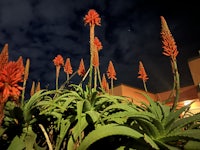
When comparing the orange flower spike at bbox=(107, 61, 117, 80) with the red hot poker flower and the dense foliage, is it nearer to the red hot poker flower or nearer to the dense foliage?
the dense foliage

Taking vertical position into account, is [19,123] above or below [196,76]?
below

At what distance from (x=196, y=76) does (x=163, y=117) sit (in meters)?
14.8

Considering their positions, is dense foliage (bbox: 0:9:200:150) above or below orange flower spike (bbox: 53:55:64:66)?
below

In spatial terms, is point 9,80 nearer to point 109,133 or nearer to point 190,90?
point 109,133

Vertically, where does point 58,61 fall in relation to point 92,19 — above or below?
below

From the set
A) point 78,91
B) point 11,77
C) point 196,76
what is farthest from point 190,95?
point 11,77

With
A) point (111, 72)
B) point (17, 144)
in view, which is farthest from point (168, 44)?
point (111, 72)

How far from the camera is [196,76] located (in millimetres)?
15016

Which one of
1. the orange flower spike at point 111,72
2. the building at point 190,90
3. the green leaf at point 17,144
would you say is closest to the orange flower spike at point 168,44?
the green leaf at point 17,144

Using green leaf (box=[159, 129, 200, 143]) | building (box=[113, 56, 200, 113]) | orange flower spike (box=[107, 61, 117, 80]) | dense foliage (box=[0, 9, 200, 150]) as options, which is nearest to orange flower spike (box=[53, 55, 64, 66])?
dense foliage (box=[0, 9, 200, 150])

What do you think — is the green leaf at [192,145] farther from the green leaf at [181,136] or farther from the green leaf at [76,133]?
the green leaf at [76,133]

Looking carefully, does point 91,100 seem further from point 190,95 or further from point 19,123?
point 190,95

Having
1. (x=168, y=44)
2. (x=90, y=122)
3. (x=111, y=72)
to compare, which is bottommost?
(x=90, y=122)

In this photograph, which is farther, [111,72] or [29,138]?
[111,72]
